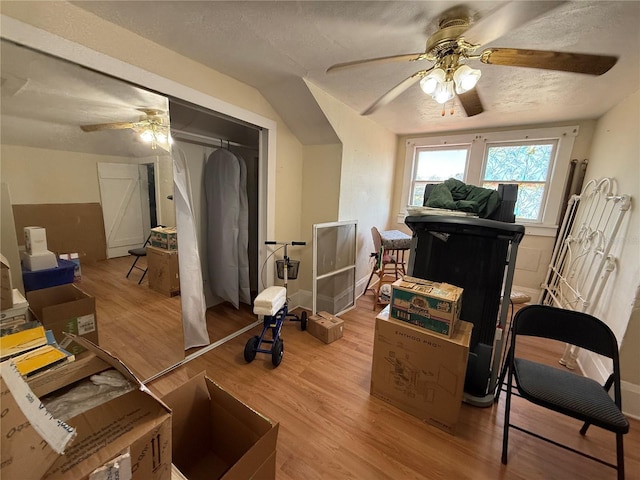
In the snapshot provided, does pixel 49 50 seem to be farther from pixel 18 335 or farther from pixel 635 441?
pixel 635 441

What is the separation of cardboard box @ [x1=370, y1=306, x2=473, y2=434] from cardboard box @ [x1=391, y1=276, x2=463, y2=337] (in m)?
0.05

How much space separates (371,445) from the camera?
4.84 feet

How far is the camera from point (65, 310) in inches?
58.7

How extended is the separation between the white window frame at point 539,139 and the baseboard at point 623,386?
192 centimetres

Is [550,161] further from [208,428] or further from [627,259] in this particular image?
[208,428]

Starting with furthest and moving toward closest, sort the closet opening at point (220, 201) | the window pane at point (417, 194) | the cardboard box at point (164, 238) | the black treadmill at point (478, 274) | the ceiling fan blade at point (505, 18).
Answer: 1. the window pane at point (417, 194)
2. the closet opening at point (220, 201)
3. the cardboard box at point (164, 238)
4. the black treadmill at point (478, 274)
5. the ceiling fan blade at point (505, 18)

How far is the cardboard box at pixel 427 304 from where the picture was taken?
1484mm

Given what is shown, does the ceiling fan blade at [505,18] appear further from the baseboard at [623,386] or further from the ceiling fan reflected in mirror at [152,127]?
Answer: the baseboard at [623,386]

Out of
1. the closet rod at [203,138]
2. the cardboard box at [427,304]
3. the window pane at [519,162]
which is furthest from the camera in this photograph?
the window pane at [519,162]

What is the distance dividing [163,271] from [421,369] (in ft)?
6.46

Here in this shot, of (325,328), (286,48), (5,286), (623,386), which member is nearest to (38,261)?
(5,286)

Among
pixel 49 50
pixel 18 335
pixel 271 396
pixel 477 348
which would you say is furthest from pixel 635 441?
pixel 49 50

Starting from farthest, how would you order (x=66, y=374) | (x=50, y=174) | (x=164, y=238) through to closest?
(x=164, y=238) → (x=50, y=174) → (x=66, y=374)

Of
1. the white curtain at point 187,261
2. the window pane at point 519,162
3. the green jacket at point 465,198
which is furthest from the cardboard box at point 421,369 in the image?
the window pane at point 519,162
